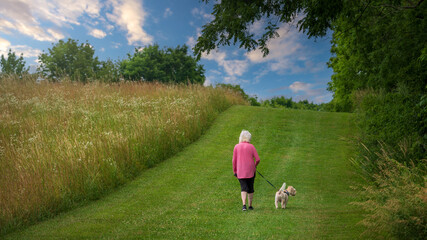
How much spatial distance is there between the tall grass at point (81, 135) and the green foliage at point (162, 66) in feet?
60.5

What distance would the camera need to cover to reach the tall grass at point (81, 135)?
8516 mm

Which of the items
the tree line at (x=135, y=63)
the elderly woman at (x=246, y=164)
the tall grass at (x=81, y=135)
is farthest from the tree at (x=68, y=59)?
the elderly woman at (x=246, y=164)

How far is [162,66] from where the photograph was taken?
40.3 meters

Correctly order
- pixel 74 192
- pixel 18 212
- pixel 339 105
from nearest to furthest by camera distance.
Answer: pixel 18 212 < pixel 74 192 < pixel 339 105

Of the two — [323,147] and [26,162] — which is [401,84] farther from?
[26,162]

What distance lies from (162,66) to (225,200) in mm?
32972

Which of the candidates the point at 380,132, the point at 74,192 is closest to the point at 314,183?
the point at 380,132

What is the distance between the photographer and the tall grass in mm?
8516

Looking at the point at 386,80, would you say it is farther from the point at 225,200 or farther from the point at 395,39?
the point at 225,200

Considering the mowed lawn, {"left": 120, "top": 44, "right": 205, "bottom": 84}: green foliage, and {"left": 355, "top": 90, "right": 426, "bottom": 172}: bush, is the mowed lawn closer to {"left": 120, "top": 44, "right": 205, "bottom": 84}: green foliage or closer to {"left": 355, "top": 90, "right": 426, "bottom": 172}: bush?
{"left": 355, "top": 90, "right": 426, "bottom": 172}: bush

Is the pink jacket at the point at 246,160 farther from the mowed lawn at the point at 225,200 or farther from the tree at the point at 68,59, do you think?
the tree at the point at 68,59

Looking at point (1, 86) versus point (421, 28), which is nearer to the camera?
point (421, 28)

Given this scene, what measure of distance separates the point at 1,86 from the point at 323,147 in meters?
17.6

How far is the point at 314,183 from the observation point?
11008mm
